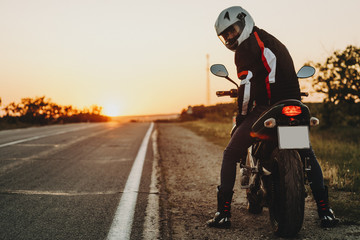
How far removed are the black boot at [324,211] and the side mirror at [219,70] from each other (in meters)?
1.39

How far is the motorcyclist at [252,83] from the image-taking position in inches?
118

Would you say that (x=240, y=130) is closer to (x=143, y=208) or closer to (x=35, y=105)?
(x=143, y=208)

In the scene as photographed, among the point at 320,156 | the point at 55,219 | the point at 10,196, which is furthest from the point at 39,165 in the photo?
the point at 320,156

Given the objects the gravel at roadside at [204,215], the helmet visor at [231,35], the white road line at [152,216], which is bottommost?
the gravel at roadside at [204,215]

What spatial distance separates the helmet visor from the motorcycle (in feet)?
2.42

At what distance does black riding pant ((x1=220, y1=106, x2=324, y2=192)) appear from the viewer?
3152 millimetres

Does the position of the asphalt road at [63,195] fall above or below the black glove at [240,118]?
below

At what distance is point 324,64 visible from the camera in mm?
18297

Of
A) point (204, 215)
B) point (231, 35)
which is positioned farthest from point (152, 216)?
point (231, 35)

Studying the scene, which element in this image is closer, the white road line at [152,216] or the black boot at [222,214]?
the white road line at [152,216]

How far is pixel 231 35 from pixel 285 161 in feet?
3.96

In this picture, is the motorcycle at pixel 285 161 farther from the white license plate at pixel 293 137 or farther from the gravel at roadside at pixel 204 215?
the gravel at roadside at pixel 204 215

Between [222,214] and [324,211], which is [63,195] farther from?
[324,211]

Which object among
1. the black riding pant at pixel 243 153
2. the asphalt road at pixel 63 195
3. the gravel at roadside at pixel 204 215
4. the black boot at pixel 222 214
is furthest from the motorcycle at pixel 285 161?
the asphalt road at pixel 63 195
